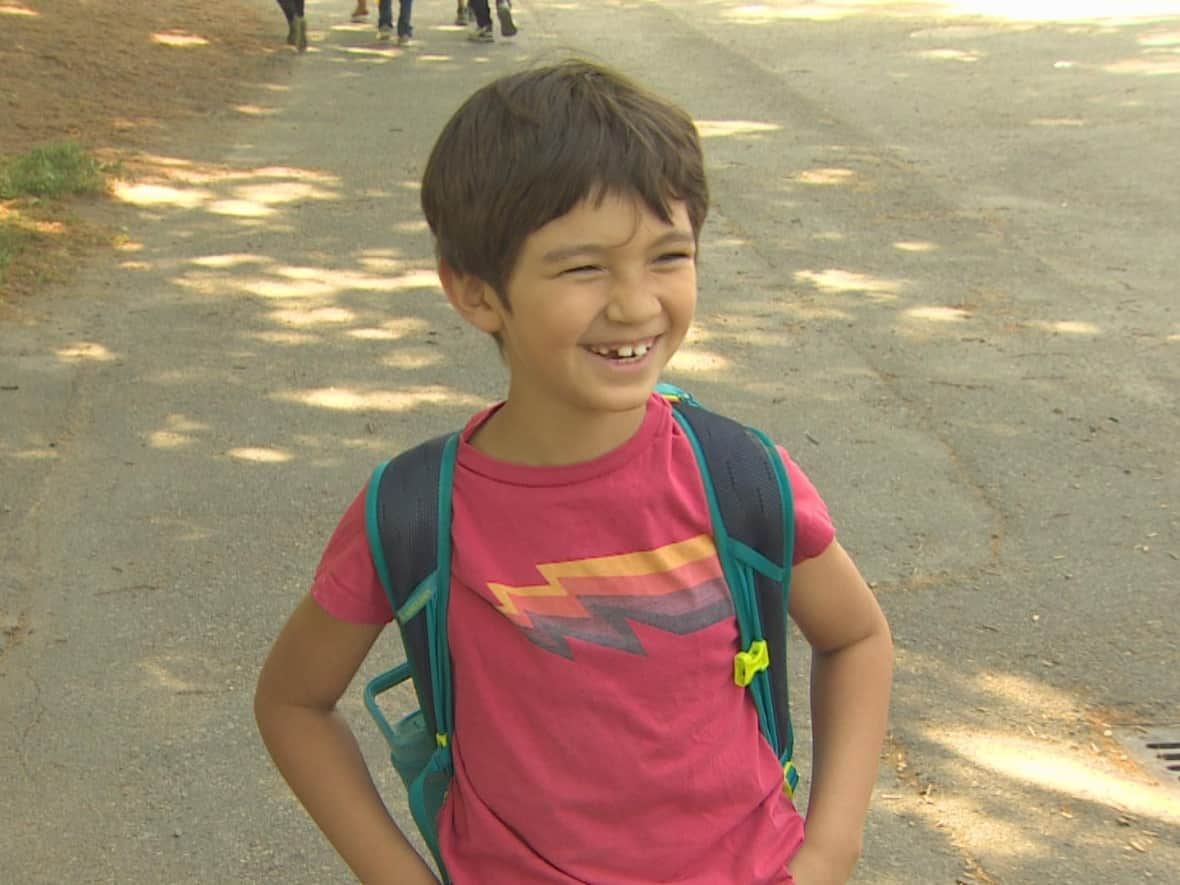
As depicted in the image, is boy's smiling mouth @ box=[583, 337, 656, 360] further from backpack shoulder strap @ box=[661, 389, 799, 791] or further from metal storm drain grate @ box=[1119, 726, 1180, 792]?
metal storm drain grate @ box=[1119, 726, 1180, 792]

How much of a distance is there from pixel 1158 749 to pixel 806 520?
2.28 meters

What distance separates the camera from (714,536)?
195 cm

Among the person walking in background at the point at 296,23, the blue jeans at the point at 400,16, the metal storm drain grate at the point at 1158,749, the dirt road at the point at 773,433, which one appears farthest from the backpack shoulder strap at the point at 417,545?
the blue jeans at the point at 400,16

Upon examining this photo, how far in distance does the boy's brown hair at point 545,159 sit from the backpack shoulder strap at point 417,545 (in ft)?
0.77

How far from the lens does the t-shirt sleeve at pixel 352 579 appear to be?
6.44 feet

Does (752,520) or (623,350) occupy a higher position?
(623,350)

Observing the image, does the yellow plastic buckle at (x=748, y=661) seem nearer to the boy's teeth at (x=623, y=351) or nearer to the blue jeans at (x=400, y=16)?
the boy's teeth at (x=623, y=351)

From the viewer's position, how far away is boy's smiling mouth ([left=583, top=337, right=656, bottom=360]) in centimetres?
188

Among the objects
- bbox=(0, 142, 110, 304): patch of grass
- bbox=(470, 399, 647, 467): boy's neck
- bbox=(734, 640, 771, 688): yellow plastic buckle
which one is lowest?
bbox=(0, 142, 110, 304): patch of grass

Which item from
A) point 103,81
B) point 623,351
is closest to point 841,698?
point 623,351

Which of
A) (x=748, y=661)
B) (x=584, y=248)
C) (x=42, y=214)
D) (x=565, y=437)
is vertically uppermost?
(x=584, y=248)

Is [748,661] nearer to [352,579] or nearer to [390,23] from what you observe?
[352,579]

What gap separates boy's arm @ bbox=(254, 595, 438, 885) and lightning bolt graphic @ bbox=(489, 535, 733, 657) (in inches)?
9.2

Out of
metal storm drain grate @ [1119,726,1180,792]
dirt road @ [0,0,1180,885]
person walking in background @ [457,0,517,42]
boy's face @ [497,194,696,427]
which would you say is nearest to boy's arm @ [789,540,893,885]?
boy's face @ [497,194,696,427]
